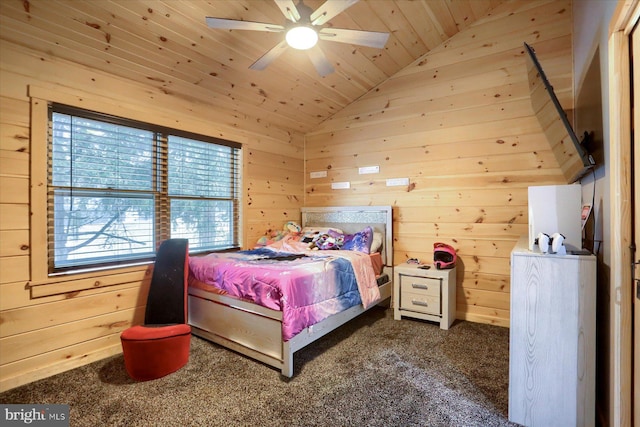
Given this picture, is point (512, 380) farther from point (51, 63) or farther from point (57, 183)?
point (51, 63)

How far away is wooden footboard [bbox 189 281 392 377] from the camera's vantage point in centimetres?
215

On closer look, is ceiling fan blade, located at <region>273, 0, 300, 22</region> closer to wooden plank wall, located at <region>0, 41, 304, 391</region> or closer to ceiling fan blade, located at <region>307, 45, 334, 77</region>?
ceiling fan blade, located at <region>307, 45, 334, 77</region>

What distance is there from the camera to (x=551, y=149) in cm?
283

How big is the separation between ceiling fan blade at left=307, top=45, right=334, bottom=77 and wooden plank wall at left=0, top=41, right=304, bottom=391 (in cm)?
149

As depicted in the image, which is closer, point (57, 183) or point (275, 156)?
point (57, 183)

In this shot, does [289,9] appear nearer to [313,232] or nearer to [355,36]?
[355,36]

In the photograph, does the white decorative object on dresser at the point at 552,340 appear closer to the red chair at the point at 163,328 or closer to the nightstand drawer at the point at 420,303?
the nightstand drawer at the point at 420,303

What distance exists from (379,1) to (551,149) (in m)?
2.09

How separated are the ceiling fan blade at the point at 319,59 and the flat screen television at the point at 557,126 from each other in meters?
1.36

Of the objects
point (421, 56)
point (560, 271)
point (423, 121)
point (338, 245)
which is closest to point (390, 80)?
point (421, 56)

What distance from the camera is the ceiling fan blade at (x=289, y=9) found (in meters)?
1.75

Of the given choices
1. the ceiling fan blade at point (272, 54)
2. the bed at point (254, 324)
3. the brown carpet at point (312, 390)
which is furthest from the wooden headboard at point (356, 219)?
the ceiling fan blade at point (272, 54)

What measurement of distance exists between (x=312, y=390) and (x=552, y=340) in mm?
1420

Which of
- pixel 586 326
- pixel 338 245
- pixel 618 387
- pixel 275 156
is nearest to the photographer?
pixel 618 387
